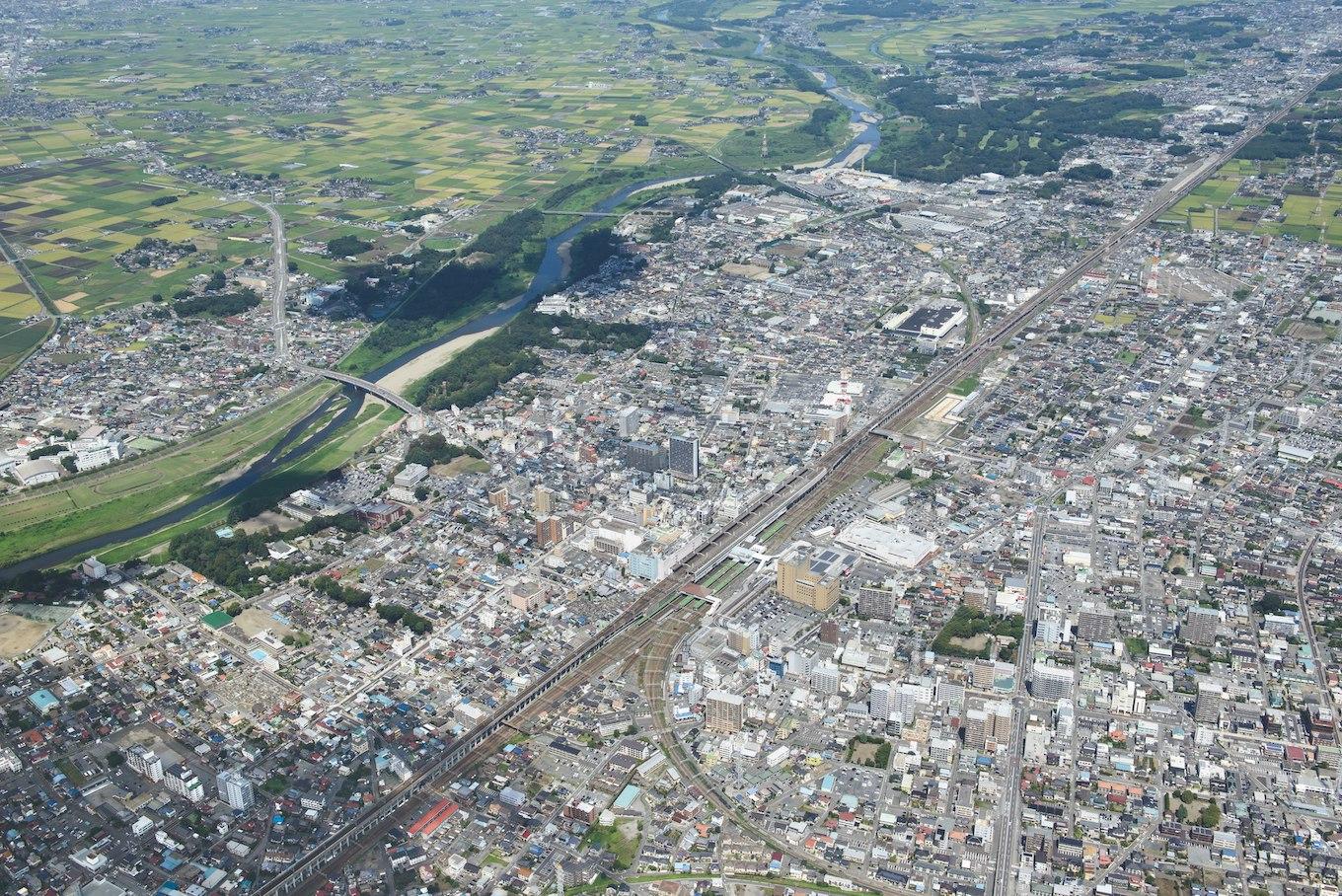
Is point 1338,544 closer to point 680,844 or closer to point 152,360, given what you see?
point 680,844

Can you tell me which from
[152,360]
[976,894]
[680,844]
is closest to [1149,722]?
[976,894]

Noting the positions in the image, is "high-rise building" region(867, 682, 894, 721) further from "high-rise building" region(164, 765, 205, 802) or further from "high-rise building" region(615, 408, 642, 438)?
"high-rise building" region(615, 408, 642, 438)

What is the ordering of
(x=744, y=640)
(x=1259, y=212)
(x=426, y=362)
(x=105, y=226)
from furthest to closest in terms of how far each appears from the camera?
(x=105, y=226) < (x=1259, y=212) < (x=426, y=362) < (x=744, y=640)

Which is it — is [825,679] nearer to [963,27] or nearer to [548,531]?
[548,531]

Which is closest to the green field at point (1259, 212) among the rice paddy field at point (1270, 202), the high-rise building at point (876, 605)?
the rice paddy field at point (1270, 202)

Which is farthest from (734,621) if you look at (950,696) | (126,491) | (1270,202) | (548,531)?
(1270,202)

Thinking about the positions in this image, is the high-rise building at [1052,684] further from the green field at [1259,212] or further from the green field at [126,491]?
the green field at [1259,212]
